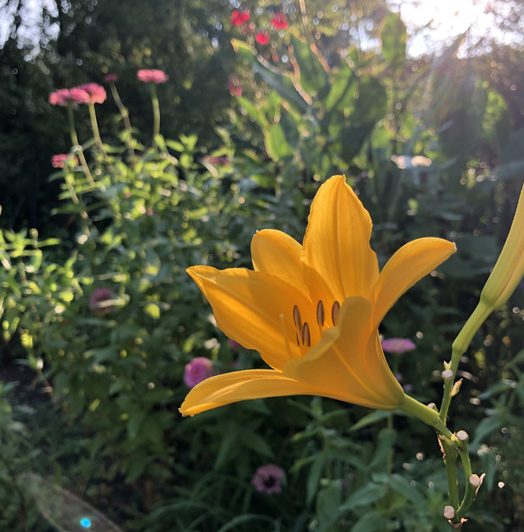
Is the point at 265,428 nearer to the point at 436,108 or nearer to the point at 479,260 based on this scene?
the point at 479,260

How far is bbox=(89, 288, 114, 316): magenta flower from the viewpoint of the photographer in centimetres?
192

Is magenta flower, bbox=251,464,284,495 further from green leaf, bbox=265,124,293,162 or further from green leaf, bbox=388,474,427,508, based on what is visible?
green leaf, bbox=265,124,293,162

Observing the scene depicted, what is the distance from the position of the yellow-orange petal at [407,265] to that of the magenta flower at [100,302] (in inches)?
63.4

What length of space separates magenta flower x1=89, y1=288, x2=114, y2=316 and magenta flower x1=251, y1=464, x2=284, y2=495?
0.84 meters

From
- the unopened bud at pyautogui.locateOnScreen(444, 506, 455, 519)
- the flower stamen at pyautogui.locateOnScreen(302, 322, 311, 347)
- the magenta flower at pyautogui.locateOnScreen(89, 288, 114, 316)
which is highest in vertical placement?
the flower stamen at pyautogui.locateOnScreen(302, 322, 311, 347)

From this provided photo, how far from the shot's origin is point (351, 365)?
446 millimetres

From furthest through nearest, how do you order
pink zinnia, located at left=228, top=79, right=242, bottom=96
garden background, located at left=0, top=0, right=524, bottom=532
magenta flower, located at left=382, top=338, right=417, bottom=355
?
pink zinnia, located at left=228, top=79, right=242, bottom=96
garden background, located at left=0, top=0, right=524, bottom=532
magenta flower, located at left=382, top=338, right=417, bottom=355

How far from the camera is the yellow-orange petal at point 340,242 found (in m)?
0.53

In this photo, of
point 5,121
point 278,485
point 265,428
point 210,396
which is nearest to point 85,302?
point 265,428

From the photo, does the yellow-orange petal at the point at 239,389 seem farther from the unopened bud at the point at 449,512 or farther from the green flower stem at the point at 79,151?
the green flower stem at the point at 79,151

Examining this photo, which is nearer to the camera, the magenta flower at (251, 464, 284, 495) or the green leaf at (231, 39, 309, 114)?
the magenta flower at (251, 464, 284, 495)

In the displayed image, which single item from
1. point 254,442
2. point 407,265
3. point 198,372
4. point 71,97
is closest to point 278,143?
point 71,97

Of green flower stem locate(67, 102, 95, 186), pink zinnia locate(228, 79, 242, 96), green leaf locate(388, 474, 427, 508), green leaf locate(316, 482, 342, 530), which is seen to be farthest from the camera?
pink zinnia locate(228, 79, 242, 96)

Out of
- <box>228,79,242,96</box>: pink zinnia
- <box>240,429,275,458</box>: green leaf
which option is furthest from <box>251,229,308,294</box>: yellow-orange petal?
<box>228,79,242,96</box>: pink zinnia
